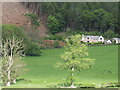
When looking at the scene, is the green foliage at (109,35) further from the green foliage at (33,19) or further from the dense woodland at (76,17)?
the green foliage at (33,19)

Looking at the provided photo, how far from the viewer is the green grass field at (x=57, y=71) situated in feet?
162

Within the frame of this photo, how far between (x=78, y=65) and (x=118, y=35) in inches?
2386

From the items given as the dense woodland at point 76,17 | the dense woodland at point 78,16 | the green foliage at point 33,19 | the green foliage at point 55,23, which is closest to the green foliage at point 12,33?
the dense woodland at point 76,17

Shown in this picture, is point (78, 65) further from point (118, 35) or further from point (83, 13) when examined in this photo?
point (83, 13)

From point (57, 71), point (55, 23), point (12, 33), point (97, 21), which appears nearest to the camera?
point (57, 71)

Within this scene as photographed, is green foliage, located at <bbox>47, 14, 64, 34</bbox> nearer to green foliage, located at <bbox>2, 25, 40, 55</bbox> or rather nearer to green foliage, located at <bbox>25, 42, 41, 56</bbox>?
green foliage, located at <bbox>2, 25, 40, 55</bbox>

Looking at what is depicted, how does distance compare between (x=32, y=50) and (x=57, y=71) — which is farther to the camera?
(x=32, y=50)

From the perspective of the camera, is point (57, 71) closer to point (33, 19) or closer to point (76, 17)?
point (33, 19)

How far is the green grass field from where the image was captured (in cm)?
4934

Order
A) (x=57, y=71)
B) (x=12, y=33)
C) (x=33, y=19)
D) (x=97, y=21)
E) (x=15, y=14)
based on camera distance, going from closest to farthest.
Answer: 1. (x=57, y=71)
2. (x=12, y=33)
3. (x=33, y=19)
4. (x=97, y=21)
5. (x=15, y=14)

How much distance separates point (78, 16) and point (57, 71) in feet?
203

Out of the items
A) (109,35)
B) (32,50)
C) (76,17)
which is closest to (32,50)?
(32,50)

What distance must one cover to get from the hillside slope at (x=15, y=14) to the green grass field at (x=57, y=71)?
107 ft

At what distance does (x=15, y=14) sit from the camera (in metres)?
118
